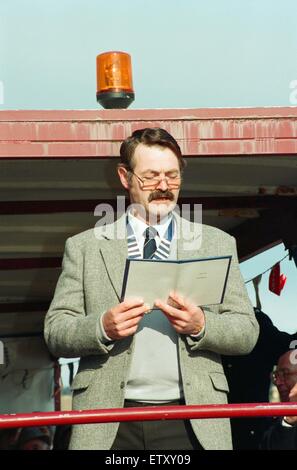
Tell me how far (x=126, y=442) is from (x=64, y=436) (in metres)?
5.80

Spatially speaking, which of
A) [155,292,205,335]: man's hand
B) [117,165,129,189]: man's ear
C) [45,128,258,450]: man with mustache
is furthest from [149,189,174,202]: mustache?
[155,292,205,335]: man's hand

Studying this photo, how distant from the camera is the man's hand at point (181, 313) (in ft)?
14.7

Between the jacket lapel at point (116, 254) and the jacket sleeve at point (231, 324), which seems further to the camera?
the jacket lapel at point (116, 254)

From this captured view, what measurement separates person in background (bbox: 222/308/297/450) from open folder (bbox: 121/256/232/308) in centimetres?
358

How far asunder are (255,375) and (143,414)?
3.88 metres

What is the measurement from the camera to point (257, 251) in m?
8.39

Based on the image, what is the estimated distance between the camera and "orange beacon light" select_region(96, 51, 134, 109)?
19.5ft

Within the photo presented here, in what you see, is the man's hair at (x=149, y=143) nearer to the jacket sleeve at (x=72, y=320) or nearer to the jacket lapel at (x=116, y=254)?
the jacket lapel at (x=116, y=254)

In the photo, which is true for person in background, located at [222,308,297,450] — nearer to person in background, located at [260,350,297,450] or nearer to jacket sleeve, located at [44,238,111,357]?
person in background, located at [260,350,297,450]

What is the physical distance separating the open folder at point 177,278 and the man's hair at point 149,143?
62cm

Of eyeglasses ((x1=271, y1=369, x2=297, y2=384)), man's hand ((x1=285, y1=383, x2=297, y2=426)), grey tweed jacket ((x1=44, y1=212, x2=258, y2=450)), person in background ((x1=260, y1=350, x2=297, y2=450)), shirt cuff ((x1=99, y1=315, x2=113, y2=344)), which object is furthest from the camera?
eyeglasses ((x1=271, y1=369, x2=297, y2=384))

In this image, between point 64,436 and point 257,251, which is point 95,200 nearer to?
point 257,251

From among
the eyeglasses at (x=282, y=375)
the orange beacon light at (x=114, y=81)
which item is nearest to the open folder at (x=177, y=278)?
the orange beacon light at (x=114, y=81)

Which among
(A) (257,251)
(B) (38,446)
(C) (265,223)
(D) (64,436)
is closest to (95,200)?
(C) (265,223)
